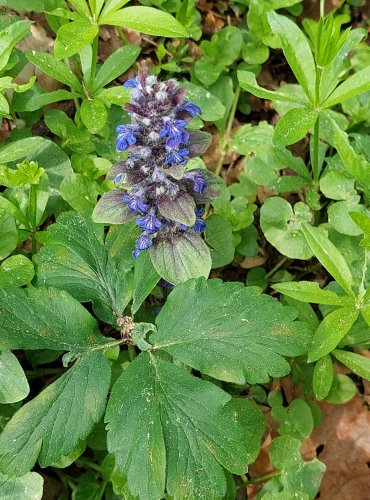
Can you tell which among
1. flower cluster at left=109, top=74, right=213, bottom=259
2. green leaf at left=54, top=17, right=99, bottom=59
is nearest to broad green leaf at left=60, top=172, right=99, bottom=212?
flower cluster at left=109, top=74, right=213, bottom=259

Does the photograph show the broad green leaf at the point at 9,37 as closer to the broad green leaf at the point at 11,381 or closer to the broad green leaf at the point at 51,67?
the broad green leaf at the point at 51,67

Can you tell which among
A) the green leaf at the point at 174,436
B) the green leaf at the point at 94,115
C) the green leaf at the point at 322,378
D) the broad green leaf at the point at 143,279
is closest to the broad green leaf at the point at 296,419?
the green leaf at the point at 322,378

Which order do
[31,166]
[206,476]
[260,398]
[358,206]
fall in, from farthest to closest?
[260,398]
[358,206]
[31,166]
[206,476]

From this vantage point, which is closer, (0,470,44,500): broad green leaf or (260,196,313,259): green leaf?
(0,470,44,500): broad green leaf

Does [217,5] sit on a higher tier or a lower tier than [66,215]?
higher

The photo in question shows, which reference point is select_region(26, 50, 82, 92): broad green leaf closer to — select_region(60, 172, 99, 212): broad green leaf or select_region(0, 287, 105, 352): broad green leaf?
select_region(60, 172, 99, 212): broad green leaf

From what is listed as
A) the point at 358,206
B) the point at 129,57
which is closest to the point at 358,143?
the point at 358,206

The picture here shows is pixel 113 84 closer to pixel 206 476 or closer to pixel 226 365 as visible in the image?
pixel 226 365
